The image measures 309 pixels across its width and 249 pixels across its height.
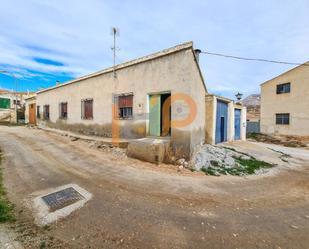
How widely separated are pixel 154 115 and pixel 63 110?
9.33m

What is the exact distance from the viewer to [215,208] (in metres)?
3.89

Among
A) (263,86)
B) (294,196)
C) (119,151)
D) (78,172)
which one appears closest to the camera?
(294,196)

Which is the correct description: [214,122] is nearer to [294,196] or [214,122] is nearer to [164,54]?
[164,54]

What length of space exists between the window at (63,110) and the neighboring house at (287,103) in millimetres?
22000

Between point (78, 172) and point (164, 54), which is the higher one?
point (164, 54)

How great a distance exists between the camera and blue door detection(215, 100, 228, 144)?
11.7m

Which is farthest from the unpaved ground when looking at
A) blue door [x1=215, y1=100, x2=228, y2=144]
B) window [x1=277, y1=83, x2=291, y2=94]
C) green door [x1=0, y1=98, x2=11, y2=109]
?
green door [x1=0, y1=98, x2=11, y2=109]

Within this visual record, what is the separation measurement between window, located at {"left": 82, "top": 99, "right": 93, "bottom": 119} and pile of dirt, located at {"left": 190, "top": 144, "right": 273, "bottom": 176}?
7465mm

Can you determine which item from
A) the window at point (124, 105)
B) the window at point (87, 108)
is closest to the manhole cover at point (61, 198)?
the window at point (124, 105)

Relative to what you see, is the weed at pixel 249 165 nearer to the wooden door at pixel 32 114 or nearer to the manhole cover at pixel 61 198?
the manhole cover at pixel 61 198

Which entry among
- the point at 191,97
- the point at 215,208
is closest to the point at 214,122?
the point at 191,97

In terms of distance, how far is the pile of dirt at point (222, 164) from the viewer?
22.0ft

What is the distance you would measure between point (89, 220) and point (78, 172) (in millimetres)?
2911

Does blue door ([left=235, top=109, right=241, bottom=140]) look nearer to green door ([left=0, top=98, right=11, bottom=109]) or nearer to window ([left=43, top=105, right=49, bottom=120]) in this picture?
window ([left=43, top=105, right=49, bottom=120])
